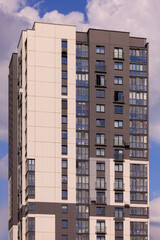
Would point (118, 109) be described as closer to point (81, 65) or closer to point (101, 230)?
point (81, 65)

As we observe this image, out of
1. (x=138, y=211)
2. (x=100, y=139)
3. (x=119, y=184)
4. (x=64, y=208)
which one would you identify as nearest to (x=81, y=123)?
(x=100, y=139)

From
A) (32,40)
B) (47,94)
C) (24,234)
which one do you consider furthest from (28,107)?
(24,234)

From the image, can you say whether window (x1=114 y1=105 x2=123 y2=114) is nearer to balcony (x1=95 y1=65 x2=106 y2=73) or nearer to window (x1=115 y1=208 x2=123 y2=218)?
balcony (x1=95 y1=65 x2=106 y2=73)

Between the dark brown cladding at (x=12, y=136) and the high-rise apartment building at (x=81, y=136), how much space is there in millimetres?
4359

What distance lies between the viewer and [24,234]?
153 metres

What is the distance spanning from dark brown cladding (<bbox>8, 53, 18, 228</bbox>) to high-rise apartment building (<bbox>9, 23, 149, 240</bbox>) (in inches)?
172

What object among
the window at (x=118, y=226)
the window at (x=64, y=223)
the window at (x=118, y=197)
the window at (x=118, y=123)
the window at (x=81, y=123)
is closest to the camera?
the window at (x=64, y=223)

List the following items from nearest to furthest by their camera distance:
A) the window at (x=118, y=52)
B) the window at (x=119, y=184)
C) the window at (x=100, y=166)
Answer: the window at (x=119, y=184) → the window at (x=100, y=166) → the window at (x=118, y=52)

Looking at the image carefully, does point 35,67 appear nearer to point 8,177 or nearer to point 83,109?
point 83,109

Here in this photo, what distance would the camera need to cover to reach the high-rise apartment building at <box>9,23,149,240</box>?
152 metres

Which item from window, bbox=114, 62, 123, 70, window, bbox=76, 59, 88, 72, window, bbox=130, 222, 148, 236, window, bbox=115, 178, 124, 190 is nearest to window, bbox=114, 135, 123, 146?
window, bbox=115, 178, 124, 190

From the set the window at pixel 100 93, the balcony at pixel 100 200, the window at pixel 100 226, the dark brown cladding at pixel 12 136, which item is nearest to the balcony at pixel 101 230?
the window at pixel 100 226

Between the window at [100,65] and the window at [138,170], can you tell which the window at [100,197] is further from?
the window at [100,65]

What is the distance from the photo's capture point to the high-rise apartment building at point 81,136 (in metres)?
152
